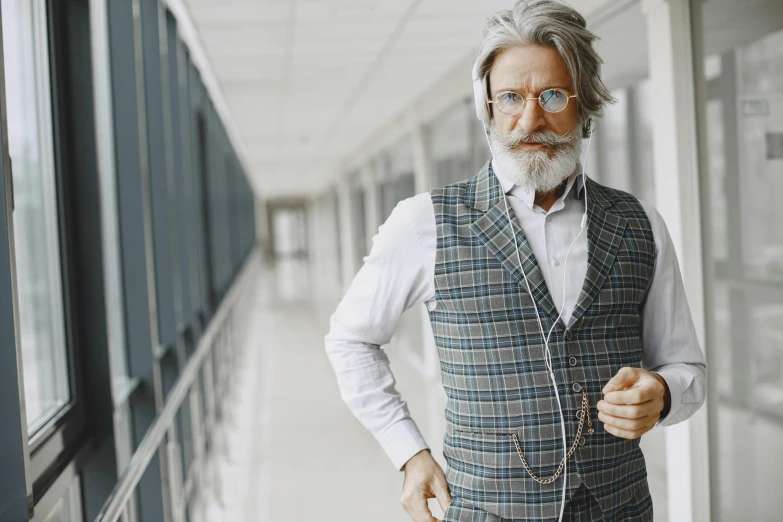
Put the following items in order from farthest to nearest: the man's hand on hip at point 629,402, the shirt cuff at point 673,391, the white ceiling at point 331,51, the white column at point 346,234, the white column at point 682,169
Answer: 1. the white column at point 346,234
2. the white ceiling at point 331,51
3. the white column at point 682,169
4. the shirt cuff at point 673,391
5. the man's hand on hip at point 629,402

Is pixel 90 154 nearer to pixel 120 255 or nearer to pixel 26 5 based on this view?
pixel 26 5

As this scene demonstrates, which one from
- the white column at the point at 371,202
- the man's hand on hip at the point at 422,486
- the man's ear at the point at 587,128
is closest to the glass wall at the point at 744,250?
the man's ear at the point at 587,128

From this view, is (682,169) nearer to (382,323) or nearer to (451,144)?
(382,323)

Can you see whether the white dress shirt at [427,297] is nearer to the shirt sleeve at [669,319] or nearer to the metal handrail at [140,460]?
the shirt sleeve at [669,319]

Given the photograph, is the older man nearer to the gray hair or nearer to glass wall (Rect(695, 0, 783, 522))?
the gray hair

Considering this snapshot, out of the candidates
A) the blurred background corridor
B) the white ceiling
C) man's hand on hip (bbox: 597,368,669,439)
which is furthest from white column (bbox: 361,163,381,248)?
man's hand on hip (bbox: 597,368,669,439)

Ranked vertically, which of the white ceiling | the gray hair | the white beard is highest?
the white ceiling

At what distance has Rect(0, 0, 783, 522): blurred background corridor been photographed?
221 centimetres

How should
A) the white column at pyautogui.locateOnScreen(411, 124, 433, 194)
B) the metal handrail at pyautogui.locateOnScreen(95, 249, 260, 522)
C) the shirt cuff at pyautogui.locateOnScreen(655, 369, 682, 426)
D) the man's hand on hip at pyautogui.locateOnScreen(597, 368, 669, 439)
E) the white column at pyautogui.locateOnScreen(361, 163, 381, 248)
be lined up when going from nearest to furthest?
1. the man's hand on hip at pyautogui.locateOnScreen(597, 368, 669, 439)
2. the shirt cuff at pyautogui.locateOnScreen(655, 369, 682, 426)
3. the metal handrail at pyautogui.locateOnScreen(95, 249, 260, 522)
4. the white column at pyautogui.locateOnScreen(411, 124, 433, 194)
5. the white column at pyautogui.locateOnScreen(361, 163, 381, 248)

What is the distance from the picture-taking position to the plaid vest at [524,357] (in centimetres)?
124

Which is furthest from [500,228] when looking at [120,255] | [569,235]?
[120,255]

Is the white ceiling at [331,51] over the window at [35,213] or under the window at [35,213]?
over

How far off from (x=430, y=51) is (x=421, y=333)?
3.14 metres

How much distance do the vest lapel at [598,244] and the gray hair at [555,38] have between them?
0.48 feet
